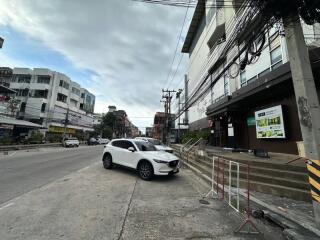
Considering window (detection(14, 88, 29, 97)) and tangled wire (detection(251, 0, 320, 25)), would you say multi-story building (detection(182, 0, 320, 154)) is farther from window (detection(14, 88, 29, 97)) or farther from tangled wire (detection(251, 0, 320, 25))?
window (detection(14, 88, 29, 97))

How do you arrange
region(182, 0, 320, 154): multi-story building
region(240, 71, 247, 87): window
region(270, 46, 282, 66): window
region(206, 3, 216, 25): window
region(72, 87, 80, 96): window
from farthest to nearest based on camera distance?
region(72, 87, 80, 96): window → region(206, 3, 216, 25): window → region(240, 71, 247, 87): window → region(270, 46, 282, 66): window → region(182, 0, 320, 154): multi-story building

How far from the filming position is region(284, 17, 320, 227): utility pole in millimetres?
4203

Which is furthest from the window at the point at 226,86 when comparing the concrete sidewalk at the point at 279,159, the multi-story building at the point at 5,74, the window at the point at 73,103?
the window at the point at 73,103

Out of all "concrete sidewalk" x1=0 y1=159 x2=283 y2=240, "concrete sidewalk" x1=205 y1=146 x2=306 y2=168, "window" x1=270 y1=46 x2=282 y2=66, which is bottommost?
"concrete sidewalk" x1=0 y1=159 x2=283 y2=240

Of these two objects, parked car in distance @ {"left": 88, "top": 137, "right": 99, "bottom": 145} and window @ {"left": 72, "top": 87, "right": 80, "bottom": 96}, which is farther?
window @ {"left": 72, "top": 87, "right": 80, "bottom": 96}

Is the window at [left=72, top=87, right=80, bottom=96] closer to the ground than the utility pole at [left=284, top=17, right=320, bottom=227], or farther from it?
farther from it

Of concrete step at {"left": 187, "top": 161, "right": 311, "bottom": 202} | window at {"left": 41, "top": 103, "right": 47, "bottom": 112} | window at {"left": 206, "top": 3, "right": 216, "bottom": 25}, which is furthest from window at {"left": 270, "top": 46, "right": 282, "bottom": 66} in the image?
window at {"left": 41, "top": 103, "right": 47, "bottom": 112}

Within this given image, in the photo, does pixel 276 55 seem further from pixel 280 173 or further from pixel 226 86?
pixel 280 173

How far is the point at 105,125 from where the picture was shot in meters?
66.3

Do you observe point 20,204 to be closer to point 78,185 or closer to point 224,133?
point 78,185

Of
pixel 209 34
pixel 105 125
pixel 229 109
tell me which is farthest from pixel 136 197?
pixel 105 125

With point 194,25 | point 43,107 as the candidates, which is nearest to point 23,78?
point 43,107

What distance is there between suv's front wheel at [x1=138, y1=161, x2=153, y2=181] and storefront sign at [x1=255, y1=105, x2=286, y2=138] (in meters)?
7.15

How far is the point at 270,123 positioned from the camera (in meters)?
11.1
